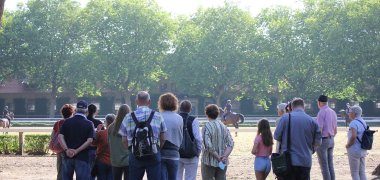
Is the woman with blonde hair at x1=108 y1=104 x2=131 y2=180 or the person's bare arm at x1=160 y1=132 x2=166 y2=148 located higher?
the person's bare arm at x1=160 y1=132 x2=166 y2=148

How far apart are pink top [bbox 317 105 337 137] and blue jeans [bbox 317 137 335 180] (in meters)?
0.13

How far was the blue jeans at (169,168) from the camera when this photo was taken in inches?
377

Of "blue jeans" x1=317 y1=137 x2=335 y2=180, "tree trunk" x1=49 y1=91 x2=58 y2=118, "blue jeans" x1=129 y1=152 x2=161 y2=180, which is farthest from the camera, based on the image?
"tree trunk" x1=49 y1=91 x2=58 y2=118

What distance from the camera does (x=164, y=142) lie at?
9609 millimetres

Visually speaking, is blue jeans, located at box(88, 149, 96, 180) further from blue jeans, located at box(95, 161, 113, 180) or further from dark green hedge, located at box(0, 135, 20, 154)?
dark green hedge, located at box(0, 135, 20, 154)

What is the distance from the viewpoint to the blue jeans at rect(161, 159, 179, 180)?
958cm

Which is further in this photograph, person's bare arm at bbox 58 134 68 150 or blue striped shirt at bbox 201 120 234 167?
blue striped shirt at bbox 201 120 234 167

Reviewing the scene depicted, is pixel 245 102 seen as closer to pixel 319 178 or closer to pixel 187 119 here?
pixel 319 178

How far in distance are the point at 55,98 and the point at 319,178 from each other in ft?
186

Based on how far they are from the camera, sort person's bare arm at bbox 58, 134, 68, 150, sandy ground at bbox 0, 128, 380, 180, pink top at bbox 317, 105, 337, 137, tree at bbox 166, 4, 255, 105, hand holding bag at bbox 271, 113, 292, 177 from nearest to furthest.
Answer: hand holding bag at bbox 271, 113, 292, 177
person's bare arm at bbox 58, 134, 68, 150
pink top at bbox 317, 105, 337, 137
sandy ground at bbox 0, 128, 380, 180
tree at bbox 166, 4, 255, 105

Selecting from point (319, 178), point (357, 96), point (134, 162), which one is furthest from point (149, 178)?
point (357, 96)

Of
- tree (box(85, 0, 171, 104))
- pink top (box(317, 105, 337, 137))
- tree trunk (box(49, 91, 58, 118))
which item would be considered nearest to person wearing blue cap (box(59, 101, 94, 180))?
pink top (box(317, 105, 337, 137))

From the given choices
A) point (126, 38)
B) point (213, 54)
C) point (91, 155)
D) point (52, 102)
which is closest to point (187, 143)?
point (91, 155)

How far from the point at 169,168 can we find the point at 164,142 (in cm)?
38
